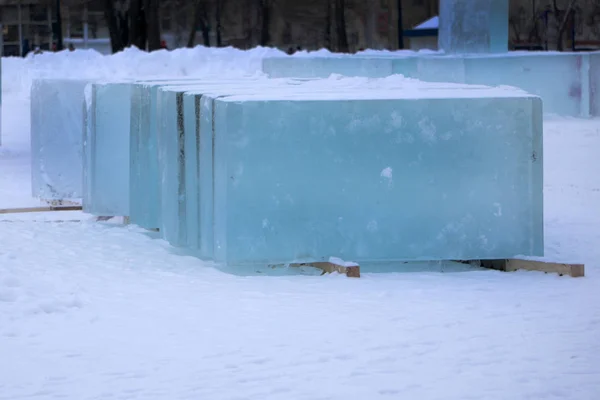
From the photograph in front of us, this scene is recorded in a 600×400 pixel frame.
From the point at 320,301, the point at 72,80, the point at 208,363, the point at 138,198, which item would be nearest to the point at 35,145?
the point at 72,80

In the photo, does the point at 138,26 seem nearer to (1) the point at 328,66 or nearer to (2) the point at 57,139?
(1) the point at 328,66

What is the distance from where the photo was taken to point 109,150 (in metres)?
10.7

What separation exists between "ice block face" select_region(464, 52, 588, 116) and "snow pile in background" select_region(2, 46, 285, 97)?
5.96 meters

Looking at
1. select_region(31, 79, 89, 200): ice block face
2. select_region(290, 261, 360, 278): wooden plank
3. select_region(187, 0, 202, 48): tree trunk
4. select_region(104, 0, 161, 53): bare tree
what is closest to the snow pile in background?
select_region(104, 0, 161, 53): bare tree

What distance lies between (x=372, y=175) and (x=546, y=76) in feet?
45.1

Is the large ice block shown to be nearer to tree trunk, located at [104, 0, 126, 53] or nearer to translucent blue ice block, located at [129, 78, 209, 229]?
translucent blue ice block, located at [129, 78, 209, 229]

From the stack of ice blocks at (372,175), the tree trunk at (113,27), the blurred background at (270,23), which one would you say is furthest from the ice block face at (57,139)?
the blurred background at (270,23)

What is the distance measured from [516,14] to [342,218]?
1739 inches

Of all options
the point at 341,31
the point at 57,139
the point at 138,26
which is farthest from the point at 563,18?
the point at 57,139

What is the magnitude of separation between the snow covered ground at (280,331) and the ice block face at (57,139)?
2.72 m

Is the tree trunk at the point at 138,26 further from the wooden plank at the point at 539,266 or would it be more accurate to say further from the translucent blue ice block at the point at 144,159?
the wooden plank at the point at 539,266

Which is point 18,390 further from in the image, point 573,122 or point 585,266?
point 573,122

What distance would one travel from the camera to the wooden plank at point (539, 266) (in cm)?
771

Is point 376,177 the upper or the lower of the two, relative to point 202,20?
lower
